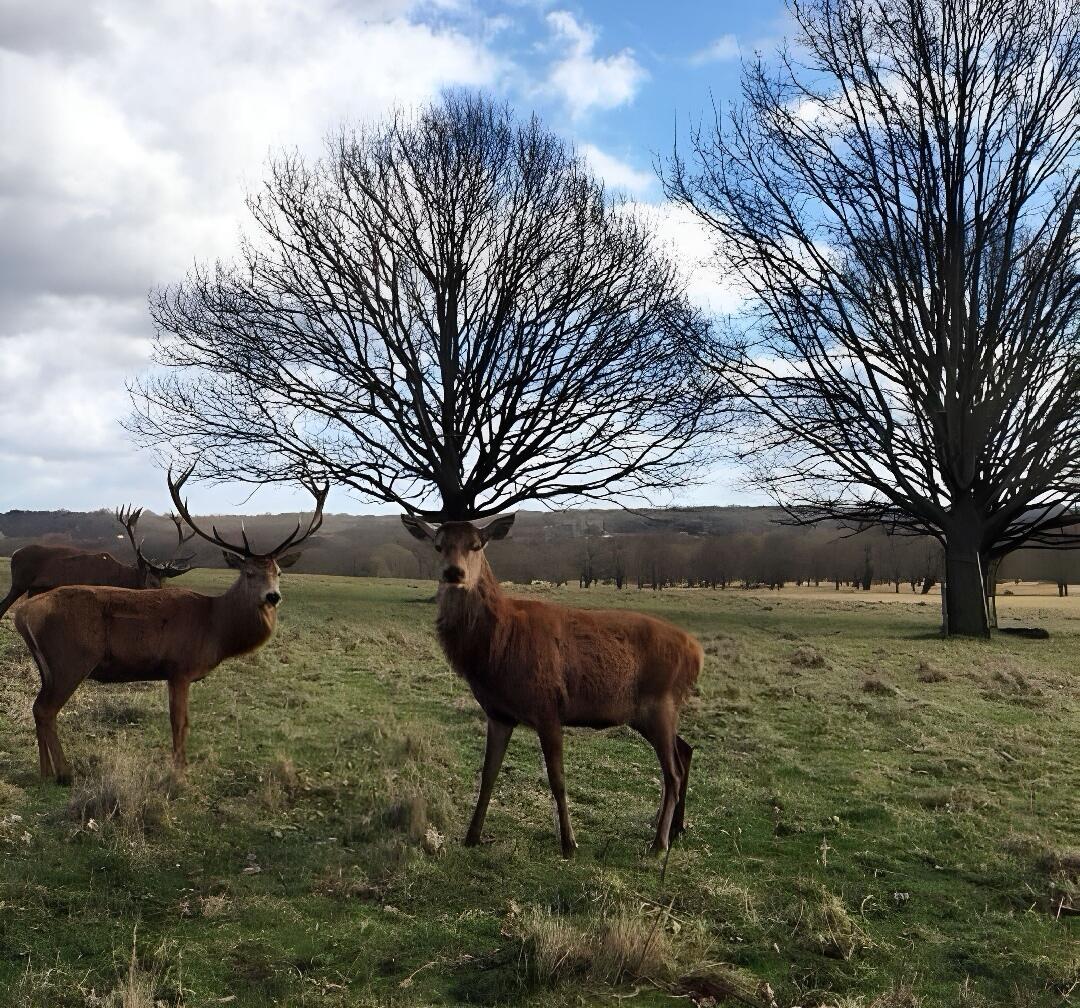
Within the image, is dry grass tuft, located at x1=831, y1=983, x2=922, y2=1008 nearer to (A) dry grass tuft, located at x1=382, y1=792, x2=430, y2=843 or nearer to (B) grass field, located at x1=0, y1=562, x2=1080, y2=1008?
(B) grass field, located at x1=0, y1=562, x2=1080, y2=1008

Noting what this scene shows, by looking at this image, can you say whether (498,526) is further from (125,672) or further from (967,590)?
(967,590)

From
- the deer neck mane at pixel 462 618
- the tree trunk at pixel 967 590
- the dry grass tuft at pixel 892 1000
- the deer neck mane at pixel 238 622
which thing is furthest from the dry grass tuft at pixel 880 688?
the tree trunk at pixel 967 590

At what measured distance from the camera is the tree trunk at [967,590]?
22062 mm

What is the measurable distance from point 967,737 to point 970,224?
15.5 m

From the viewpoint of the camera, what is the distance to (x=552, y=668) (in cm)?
641

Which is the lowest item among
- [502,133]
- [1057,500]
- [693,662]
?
[693,662]

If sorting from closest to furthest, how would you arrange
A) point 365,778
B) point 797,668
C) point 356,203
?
point 365,778 → point 797,668 → point 356,203

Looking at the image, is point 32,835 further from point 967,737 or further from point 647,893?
point 967,737

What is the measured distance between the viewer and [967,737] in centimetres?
1020

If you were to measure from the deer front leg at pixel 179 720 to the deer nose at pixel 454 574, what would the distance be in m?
2.80

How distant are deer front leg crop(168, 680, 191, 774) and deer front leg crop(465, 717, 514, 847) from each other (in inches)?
98.9

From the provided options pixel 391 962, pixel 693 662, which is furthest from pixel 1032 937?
pixel 391 962

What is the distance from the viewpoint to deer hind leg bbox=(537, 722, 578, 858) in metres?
6.08

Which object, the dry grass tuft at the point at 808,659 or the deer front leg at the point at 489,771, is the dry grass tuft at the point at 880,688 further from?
the deer front leg at the point at 489,771
